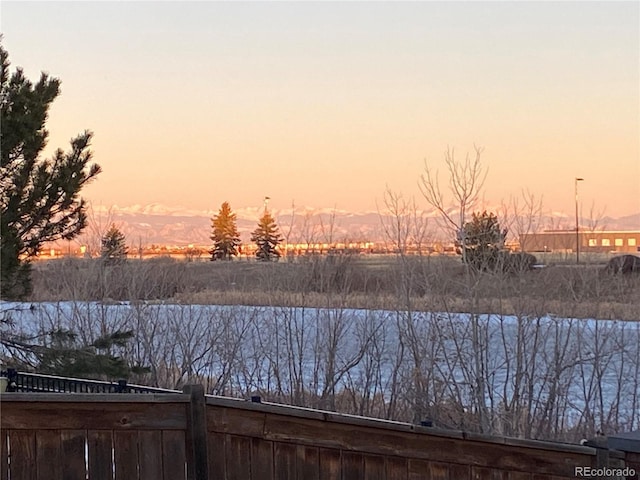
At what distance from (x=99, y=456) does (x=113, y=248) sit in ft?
35.1

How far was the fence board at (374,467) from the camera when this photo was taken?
3.88 meters

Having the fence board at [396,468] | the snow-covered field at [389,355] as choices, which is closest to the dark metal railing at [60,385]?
the fence board at [396,468]

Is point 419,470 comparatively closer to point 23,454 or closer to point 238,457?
point 238,457

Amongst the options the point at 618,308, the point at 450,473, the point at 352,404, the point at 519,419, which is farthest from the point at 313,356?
the point at 450,473

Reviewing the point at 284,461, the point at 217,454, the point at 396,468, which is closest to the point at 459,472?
the point at 396,468

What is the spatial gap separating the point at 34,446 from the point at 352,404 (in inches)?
294

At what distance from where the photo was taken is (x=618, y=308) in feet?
34.0

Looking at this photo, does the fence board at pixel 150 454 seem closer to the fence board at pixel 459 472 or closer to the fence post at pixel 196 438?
the fence post at pixel 196 438

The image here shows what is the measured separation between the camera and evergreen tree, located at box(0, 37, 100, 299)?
7.83m

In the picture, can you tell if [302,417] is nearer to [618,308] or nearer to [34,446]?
[34,446]

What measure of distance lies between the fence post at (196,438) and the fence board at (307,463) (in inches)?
17.8

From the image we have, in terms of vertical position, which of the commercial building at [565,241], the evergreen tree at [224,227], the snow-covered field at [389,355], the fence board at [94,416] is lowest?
the snow-covered field at [389,355]

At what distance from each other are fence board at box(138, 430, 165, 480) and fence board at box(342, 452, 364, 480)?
2.90ft

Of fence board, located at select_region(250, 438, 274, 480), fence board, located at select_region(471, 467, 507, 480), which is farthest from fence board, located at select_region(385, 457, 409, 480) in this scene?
fence board, located at select_region(250, 438, 274, 480)
